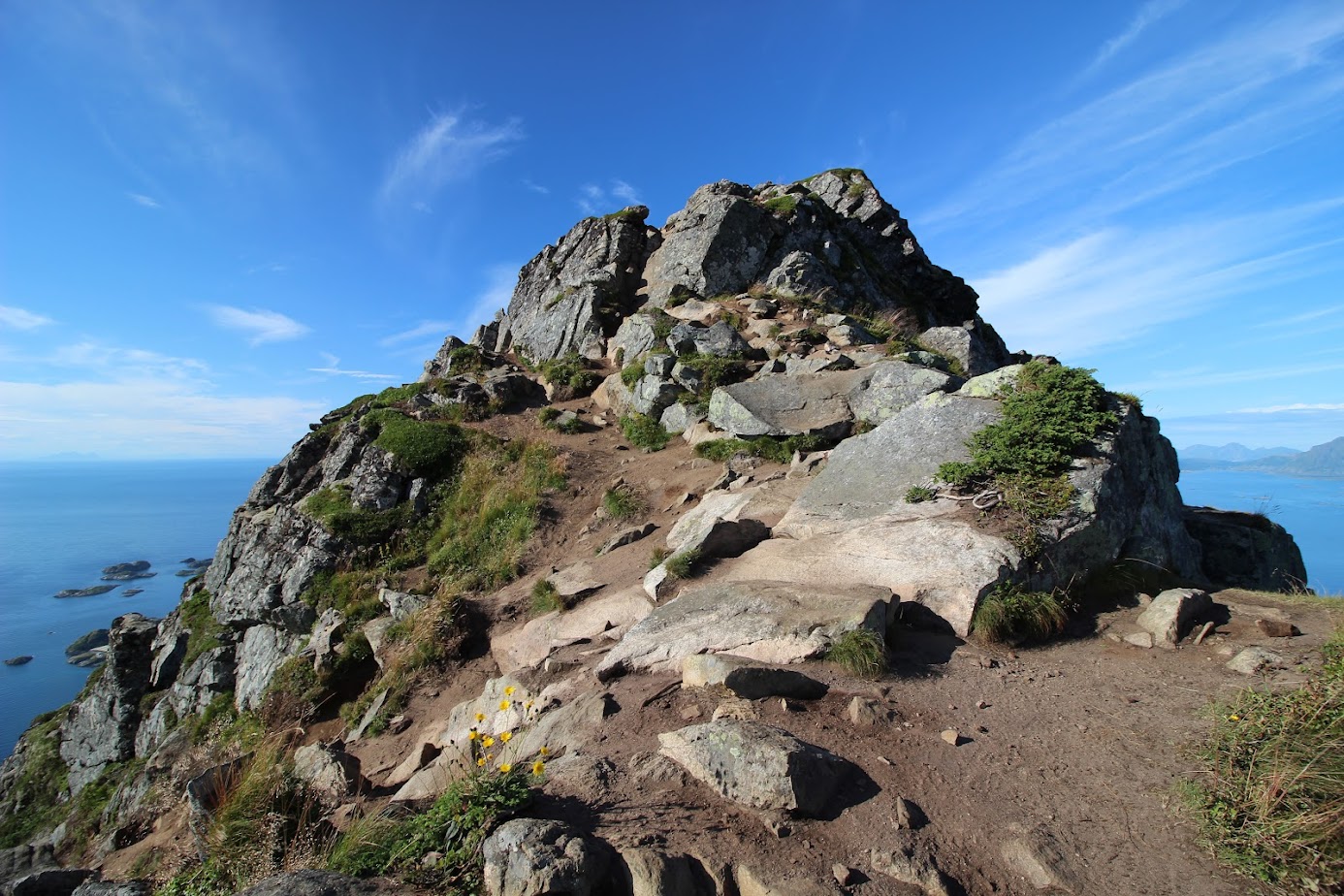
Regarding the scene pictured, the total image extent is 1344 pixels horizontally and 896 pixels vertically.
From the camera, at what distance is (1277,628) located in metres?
6.86

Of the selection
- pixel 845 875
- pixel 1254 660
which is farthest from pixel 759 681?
pixel 1254 660

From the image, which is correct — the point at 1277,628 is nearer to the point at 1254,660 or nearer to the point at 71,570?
the point at 1254,660

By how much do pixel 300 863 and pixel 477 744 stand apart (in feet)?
4.55

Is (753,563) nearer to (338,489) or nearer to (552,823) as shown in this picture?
(552,823)

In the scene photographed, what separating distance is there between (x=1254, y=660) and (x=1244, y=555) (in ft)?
30.7

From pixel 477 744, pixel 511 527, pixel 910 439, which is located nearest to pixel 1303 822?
pixel 477 744

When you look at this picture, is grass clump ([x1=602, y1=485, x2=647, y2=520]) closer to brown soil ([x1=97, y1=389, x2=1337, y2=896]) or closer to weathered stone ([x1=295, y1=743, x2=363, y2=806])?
brown soil ([x1=97, y1=389, x2=1337, y2=896])

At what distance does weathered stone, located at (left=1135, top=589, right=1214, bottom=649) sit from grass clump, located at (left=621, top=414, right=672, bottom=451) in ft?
41.3

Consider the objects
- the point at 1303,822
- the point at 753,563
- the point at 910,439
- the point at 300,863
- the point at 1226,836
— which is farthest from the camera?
the point at 910,439

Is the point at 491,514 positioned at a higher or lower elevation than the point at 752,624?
higher

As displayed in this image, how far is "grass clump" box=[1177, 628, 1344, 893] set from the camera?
3.36 metres

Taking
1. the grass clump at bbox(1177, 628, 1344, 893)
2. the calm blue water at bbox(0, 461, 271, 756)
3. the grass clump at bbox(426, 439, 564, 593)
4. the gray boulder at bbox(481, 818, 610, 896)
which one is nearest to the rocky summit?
the gray boulder at bbox(481, 818, 610, 896)

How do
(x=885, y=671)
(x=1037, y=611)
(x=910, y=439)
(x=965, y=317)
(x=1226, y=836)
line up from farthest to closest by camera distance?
(x=965, y=317)
(x=910, y=439)
(x=1037, y=611)
(x=885, y=671)
(x=1226, y=836)

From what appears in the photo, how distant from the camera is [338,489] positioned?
17.8 metres
